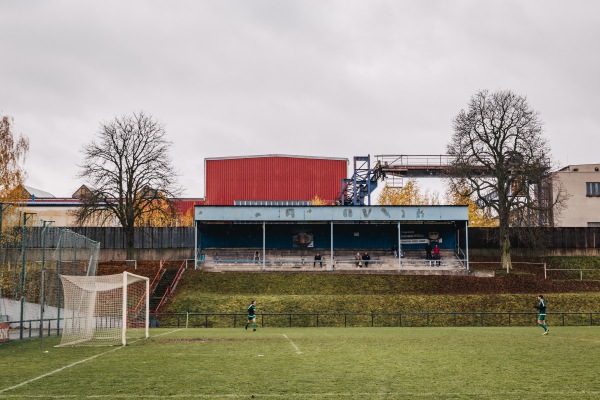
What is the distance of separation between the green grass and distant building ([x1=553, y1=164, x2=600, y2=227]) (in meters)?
48.4

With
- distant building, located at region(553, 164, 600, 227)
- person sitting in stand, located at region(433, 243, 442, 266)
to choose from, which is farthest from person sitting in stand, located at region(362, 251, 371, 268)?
distant building, located at region(553, 164, 600, 227)

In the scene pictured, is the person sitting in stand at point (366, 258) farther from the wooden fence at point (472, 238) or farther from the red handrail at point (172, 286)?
the red handrail at point (172, 286)

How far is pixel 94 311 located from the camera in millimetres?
27000

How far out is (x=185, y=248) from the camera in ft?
199

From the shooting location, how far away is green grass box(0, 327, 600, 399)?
12391 mm

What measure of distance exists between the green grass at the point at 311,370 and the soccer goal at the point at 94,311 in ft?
4.99

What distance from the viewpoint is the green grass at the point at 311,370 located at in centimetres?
1239

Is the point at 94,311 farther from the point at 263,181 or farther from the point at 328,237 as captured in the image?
the point at 263,181

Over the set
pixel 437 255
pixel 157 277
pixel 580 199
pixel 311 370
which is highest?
pixel 580 199

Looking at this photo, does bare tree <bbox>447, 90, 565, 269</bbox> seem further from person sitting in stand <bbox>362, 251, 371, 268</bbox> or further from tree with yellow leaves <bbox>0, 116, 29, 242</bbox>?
tree with yellow leaves <bbox>0, 116, 29, 242</bbox>

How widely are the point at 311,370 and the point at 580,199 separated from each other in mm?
61434

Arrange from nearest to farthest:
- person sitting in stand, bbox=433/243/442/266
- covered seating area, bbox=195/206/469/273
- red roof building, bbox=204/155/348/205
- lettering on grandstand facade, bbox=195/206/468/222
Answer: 1. covered seating area, bbox=195/206/469/273
2. lettering on grandstand facade, bbox=195/206/468/222
3. person sitting in stand, bbox=433/243/442/266
4. red roof building, bbox=204/155/348/205

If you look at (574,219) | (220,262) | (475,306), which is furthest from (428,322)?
(574,219)

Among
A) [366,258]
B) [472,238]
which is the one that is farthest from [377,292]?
[472,238]
